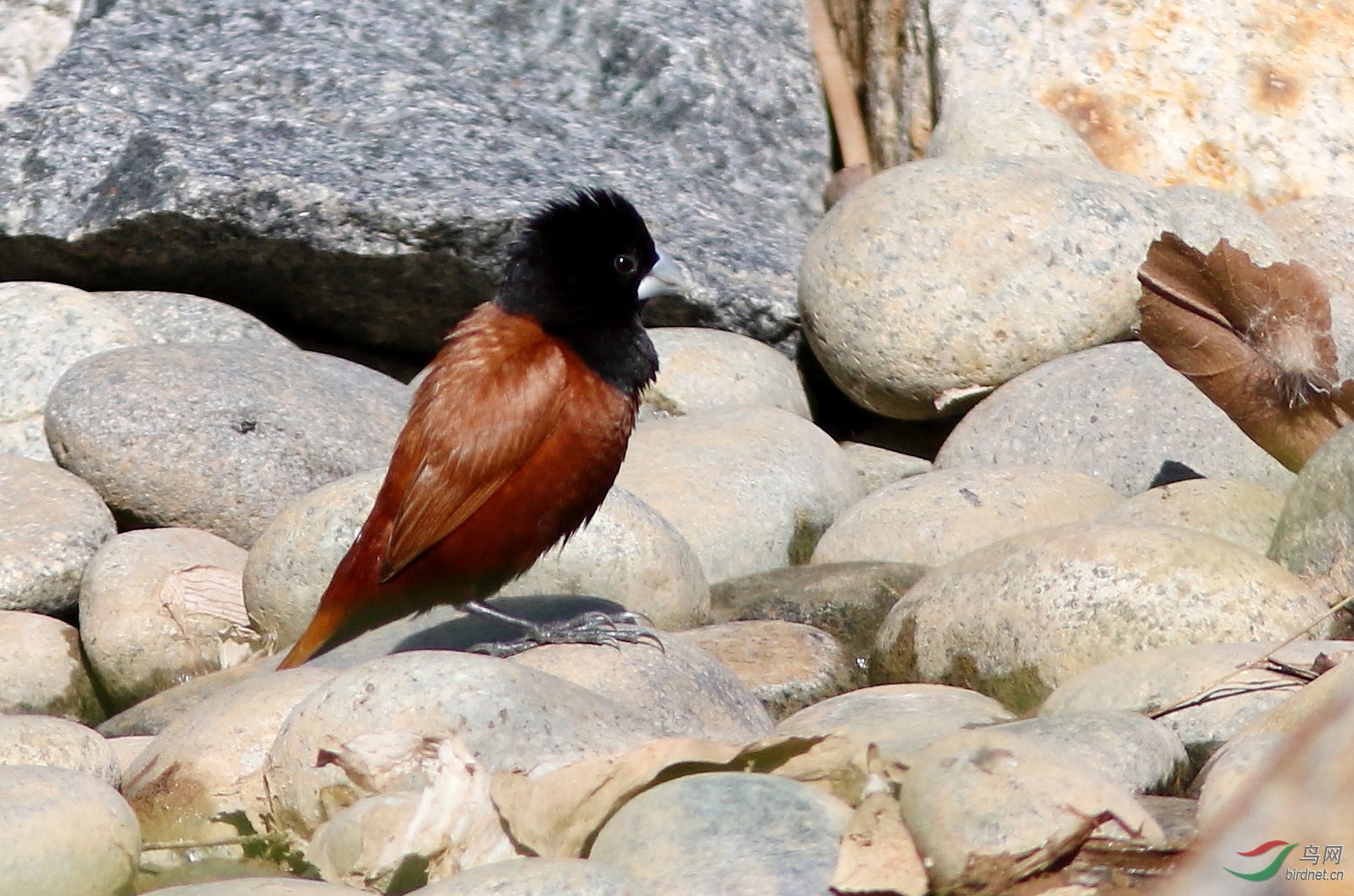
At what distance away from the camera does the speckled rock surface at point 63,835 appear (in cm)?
320

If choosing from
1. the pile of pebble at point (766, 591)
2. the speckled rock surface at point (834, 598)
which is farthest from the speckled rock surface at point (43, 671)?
the speckled rock surface at point (834, 598)

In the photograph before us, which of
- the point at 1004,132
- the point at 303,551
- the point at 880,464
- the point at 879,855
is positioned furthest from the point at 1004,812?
the point at 1004,132

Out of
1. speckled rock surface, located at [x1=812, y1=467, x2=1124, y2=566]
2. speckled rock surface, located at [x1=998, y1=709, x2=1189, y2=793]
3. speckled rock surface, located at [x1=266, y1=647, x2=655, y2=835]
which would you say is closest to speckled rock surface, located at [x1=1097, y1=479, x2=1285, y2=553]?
speckled rock surface, located at [x1=812, y1=467, x2=1124, y2=566]

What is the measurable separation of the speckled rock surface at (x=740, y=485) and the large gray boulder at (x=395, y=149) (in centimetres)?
123

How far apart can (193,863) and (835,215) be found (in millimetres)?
4198

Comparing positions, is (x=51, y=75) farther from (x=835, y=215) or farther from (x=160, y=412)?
(x=835, y=215)

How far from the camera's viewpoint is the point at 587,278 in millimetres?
4781

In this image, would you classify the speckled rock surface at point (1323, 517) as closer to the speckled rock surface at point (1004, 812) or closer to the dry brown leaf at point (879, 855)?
the speckled rock surface at point (1004, 812)

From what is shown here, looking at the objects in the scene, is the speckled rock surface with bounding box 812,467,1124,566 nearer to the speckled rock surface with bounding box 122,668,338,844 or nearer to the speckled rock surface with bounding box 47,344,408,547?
the speckled rock surface with bounding box 47,344,408,547

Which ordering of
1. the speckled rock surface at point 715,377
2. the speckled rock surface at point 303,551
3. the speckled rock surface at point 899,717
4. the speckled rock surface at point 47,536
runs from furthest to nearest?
the speckled rock surface at point 715,377
the speckled rock surface at point 47,536
the speckled rock surface at point 303,551
the speckled rock surface at point 899,717

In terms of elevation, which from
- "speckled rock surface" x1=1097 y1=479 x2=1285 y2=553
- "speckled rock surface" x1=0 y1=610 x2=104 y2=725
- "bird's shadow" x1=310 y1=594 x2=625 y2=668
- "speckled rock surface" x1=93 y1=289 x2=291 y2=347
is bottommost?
"speckled rock surface" x1=0 y1=610 x2=104 y2=725

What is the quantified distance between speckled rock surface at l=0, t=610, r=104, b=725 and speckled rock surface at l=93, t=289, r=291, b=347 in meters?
1.80

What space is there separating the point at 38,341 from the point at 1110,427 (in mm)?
4442

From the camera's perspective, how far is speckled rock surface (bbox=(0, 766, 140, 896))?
3.20 meters
